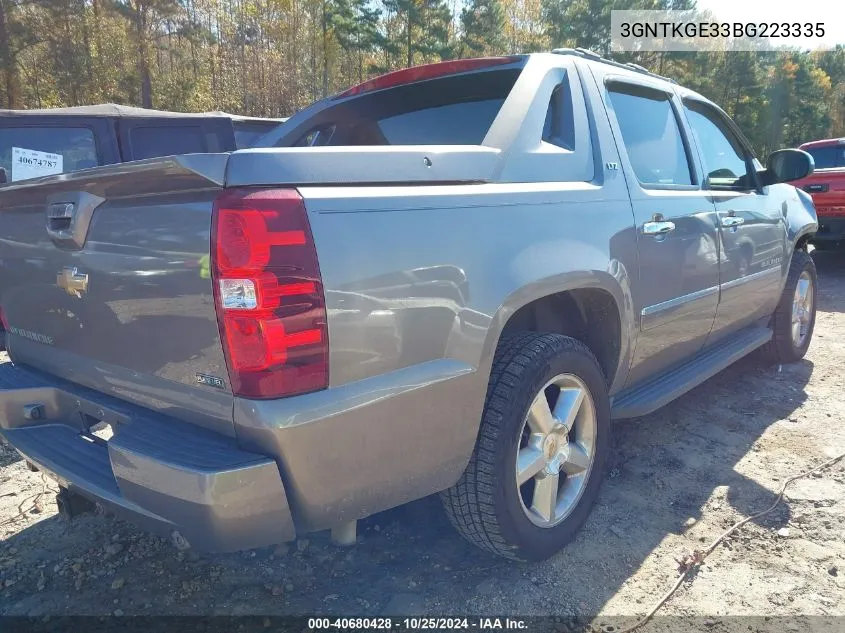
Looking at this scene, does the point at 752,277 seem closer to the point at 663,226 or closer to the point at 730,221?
the point at 730,221

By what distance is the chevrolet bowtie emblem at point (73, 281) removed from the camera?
72.1 inches

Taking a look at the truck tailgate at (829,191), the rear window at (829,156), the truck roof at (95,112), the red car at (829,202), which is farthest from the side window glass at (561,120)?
the rear window at (829,156)

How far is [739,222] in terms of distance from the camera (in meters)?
3.32

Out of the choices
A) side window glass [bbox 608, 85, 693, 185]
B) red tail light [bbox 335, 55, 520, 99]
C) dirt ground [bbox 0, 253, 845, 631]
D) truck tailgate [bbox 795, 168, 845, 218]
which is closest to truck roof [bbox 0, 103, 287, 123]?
red tail light [bbox 335, 55, 520, 99]

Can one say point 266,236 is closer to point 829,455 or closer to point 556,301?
point 556,301

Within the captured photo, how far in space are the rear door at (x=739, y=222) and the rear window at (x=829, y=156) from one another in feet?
21.1

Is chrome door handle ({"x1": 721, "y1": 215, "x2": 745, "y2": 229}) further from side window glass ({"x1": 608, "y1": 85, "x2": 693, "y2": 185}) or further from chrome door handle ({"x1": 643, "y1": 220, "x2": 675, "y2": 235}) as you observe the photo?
chrome door handle ({"x1": 643, "y1": 220, "x2": 675, "y2": 235})

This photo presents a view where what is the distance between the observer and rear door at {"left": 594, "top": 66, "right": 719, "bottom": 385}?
260 cm

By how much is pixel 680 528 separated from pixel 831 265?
866cm

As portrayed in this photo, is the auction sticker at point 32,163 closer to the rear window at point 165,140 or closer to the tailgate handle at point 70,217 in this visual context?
the rear window at point 165,140

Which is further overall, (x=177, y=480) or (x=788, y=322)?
(x=788, y=322)

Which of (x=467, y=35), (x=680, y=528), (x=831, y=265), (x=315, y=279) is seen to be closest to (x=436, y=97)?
(x=315, y=279)

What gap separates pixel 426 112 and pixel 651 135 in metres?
1.13

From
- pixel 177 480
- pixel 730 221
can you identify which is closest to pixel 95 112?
pixel 177 480
